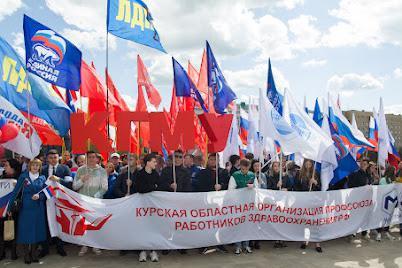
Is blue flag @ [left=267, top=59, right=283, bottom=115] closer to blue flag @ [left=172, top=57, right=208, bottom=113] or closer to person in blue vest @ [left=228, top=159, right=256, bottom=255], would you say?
blue flag @ [left=172, top=57, right=208, bottom=113]

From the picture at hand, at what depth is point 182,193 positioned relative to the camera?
6.57 meters

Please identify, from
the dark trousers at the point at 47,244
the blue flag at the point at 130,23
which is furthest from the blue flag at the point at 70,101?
the dark trousers at the point at 47,244

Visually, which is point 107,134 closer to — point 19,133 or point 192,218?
point 19,133

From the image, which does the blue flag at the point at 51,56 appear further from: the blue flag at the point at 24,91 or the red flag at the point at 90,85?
the red flag at the point at 90,85

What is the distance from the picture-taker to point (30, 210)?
20.3 feet

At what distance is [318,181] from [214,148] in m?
2.47

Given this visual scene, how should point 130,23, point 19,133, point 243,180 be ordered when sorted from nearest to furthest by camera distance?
point 19,133 → point 243,180 → point 130,23

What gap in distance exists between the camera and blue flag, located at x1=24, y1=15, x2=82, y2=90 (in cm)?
730

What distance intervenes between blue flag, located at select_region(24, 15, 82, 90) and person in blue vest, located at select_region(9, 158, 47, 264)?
2.15 meters

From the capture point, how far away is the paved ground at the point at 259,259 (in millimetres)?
6137

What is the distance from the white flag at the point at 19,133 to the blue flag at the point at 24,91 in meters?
0.69

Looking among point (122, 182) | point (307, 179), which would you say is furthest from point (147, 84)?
point (307, 179)

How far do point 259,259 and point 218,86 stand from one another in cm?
483

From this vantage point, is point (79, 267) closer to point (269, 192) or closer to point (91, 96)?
point (269, 192)
